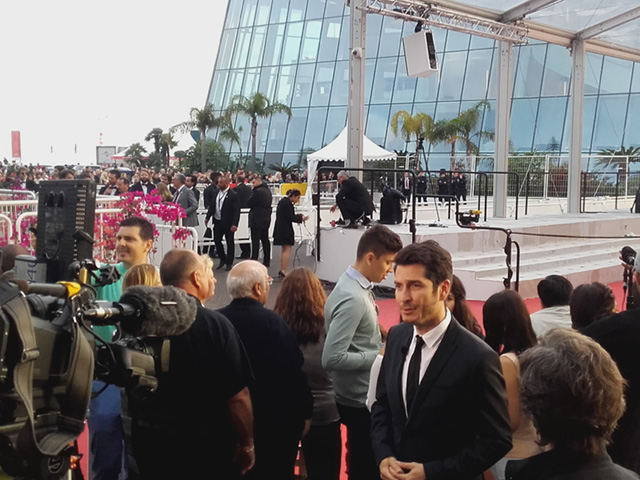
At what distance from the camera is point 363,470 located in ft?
12.6

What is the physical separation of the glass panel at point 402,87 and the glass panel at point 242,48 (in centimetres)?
1139

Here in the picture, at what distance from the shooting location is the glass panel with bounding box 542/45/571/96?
3388 centimetres

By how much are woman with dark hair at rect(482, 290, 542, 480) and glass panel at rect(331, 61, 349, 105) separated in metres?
36.2

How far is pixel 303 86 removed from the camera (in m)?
41.1

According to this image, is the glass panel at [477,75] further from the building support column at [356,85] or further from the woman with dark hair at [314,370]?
the woman with dark hair at [314,370]

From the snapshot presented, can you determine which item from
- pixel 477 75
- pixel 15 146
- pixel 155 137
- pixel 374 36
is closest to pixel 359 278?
pixel 477 75

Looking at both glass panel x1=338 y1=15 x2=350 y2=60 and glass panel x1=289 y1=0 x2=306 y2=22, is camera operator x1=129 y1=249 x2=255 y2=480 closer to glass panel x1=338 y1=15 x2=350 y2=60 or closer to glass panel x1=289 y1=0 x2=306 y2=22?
glass panel x1=338 y1=15 x2=350 y2=60

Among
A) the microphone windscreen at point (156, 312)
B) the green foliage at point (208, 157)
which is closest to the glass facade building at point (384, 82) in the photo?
the green foliage at point (208, 157)

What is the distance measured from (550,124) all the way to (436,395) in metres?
33.5

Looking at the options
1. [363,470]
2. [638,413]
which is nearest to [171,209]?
[363,470]

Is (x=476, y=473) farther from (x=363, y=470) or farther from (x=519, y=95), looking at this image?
(x=519, y=95)

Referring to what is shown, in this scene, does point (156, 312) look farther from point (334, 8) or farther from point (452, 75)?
point (334, 8)

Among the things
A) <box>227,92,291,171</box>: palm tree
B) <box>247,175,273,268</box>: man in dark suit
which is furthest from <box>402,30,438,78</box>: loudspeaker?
<box>227,92,291,171</box>: palm tree

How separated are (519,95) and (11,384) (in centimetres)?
3598
